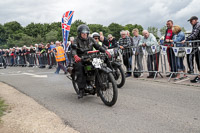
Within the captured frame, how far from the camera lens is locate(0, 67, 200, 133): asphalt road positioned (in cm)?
373

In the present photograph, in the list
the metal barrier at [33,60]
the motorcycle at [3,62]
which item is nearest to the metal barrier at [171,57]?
the metal barrier at [33,60]

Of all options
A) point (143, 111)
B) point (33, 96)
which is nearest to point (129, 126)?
point (143, 111)

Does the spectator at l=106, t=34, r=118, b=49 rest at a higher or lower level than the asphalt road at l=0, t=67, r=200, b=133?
higher

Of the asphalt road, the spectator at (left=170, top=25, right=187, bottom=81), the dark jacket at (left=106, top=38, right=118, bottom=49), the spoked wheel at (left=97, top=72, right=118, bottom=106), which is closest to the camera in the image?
the asphalt road

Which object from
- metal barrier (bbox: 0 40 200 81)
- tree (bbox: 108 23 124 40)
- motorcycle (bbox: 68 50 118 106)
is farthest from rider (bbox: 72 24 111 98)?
tree (bbox: 108 23 124 40)

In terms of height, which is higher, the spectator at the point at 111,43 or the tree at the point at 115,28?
the tree at the point at 115,28

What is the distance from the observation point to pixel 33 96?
6.73m

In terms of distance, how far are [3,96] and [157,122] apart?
489cm

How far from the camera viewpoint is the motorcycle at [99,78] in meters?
4.92

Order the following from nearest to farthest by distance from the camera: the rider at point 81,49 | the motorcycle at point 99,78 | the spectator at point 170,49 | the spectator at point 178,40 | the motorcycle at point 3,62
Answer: the motorcycle at point 99,78 → the rider at point 81,49 → the spectator at point 178,40 → the spectator at point 170,49 → the motorcycle at point 3,62

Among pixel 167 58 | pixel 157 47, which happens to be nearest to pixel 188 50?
pixel 167 58

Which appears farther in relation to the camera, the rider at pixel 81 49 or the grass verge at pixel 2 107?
the rider at pixel 81 49

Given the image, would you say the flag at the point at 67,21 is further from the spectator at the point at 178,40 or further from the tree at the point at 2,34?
the tree at the point at 2,34

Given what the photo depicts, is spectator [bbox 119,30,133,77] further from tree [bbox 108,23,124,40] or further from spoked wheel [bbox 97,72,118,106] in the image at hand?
tree [bbox 108,23,124,40]
